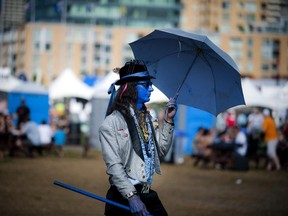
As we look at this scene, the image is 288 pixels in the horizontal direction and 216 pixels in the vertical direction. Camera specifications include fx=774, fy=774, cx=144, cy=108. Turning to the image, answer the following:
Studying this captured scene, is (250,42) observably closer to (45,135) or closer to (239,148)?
(45,135)

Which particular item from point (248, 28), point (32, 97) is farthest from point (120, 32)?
point (32, 97)

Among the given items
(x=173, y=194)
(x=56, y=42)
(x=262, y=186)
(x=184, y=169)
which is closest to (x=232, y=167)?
(x=184, y=169)

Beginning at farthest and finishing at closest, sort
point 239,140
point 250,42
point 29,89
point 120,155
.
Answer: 1. point 250,42
2. point 29,89
3. point 239,140
4. point 120,155

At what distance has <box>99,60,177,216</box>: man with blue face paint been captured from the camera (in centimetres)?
549

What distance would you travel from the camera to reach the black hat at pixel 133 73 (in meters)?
5.76

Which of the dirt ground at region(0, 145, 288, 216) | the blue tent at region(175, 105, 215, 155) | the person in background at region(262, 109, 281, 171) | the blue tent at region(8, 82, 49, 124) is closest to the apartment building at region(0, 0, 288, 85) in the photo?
A: the blue tent at region(8, 82, 49, 124)

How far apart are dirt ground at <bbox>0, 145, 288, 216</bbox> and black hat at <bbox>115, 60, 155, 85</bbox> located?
17.8ft

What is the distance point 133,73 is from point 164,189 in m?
9.99

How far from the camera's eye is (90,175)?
59.7 ft

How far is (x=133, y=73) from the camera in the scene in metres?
5.78

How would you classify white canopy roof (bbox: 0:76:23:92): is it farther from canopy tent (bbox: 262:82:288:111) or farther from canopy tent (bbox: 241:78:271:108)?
canopy tent (bbox: 262:82:288:111)

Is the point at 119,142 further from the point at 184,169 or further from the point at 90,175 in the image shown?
the point at 184,169

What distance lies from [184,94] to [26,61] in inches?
4707

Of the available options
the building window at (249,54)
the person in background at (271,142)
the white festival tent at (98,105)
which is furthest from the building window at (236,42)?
the person in background at (271,142)
